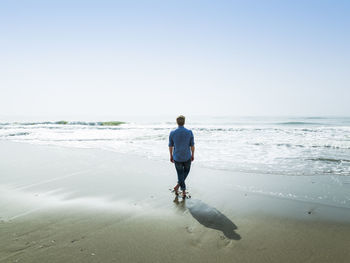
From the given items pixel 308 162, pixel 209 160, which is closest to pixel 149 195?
pixel 209 160

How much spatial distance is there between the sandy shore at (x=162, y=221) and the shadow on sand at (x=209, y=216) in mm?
19

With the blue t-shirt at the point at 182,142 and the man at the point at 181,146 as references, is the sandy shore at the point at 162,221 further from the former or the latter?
the blue t-shirt at the point at 182,142

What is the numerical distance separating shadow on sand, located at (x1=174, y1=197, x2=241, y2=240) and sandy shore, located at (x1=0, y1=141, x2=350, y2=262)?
19mm

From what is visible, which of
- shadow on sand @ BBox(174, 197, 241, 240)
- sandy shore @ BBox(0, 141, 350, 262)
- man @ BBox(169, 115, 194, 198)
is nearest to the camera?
sandy shore @ BBox(0, 141, 350, 262)

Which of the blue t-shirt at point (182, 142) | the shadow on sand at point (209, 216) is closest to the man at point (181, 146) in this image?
the blue t-shirt at point (182, 142)

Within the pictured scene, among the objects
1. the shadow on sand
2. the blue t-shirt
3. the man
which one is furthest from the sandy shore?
Result: the blue t-shirt

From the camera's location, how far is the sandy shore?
3.50 m

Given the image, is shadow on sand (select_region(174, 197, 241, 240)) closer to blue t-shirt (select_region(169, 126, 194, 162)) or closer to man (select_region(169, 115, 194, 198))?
man (select_region(169, 115, 194, 198))

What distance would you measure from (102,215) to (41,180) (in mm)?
3811

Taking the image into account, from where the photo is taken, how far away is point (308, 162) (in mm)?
10555

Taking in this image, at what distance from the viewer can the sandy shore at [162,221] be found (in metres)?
3.50

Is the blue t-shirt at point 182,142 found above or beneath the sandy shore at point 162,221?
above

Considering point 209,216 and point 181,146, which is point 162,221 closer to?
point 209,216

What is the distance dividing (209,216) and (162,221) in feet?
3.18
